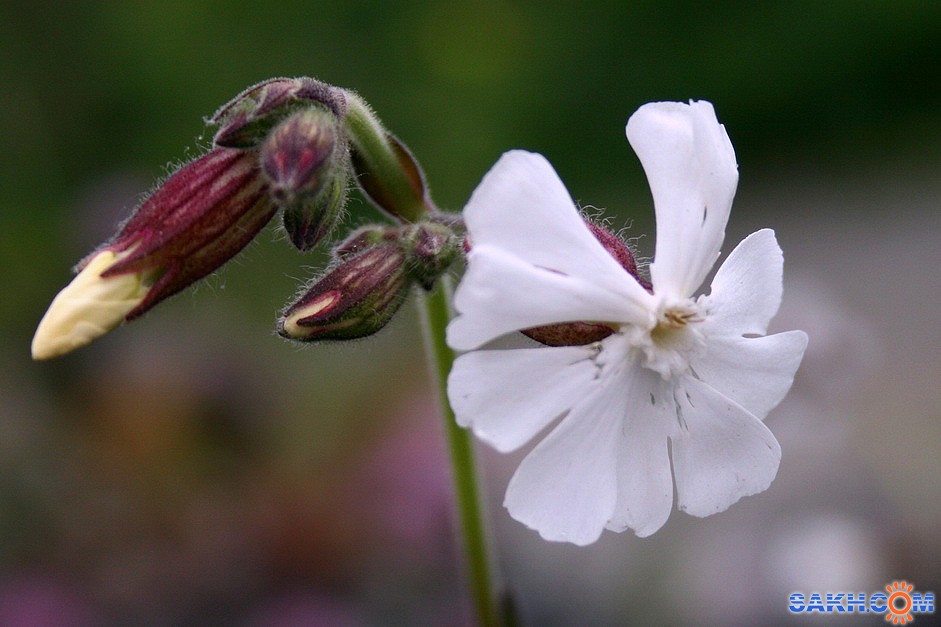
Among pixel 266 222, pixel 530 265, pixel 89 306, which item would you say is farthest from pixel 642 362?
pixel 89 306

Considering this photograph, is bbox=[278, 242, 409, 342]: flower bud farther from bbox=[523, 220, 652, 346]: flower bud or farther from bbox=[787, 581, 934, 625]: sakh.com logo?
bbox=[787, 581, 934, 625]: sakh.com logo

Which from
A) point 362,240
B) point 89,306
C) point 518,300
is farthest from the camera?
point 362,240

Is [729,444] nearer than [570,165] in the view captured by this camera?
Yes

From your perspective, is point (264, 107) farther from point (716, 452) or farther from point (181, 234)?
point (716, 452)

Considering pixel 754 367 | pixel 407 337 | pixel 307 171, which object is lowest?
pixel 407 337

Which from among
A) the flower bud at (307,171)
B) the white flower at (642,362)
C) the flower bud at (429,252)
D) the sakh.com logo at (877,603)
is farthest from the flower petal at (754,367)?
A: the sakh.com logo at (877,603)

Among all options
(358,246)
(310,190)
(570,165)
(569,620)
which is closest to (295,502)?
(569,620)

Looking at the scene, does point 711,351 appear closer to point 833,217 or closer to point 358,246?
point 358,246
